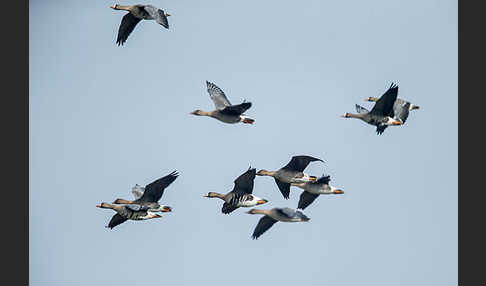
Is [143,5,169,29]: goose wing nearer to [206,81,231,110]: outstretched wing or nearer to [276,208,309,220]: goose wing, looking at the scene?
[206,81,231,110]: outstretched wing

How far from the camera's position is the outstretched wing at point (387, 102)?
24.3m

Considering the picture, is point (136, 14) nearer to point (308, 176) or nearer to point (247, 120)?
point (247, 120)

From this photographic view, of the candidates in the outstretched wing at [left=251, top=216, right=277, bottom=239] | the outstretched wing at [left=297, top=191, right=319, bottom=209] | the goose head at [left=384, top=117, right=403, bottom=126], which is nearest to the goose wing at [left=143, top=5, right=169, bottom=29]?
the outstretched wing at [left=251, top=216, right=277, bottom=239]

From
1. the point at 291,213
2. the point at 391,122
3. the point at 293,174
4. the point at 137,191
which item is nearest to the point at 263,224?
the point at 291,213

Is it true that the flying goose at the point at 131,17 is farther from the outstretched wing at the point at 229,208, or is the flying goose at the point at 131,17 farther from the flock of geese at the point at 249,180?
the outstretched wing at the point at 229,208

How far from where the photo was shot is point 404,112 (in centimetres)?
2627

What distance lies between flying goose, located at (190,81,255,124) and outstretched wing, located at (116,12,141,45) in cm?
283

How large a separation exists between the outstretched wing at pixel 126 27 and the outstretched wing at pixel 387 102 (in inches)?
299

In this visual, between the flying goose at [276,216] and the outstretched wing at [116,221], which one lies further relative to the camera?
the outstretched wing at [116,221]

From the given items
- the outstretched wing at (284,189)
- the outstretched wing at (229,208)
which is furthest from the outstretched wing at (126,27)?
the outstretched wing at (284,189)

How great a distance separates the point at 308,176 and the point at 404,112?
3.84 m

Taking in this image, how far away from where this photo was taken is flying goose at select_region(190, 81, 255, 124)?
24.5 m

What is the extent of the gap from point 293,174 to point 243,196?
1.63 m

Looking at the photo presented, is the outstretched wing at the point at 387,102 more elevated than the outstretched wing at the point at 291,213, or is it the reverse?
the outstretched wing at the point at 387,102
